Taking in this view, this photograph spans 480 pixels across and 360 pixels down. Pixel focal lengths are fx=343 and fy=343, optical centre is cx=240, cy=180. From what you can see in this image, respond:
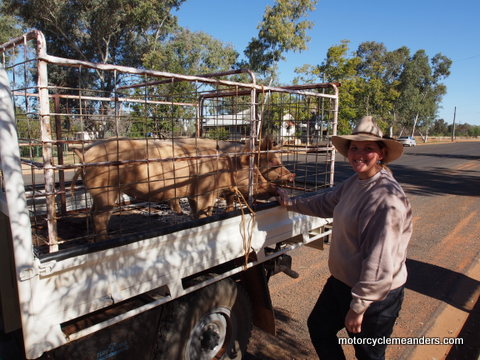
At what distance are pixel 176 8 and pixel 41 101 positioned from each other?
81.4 feet

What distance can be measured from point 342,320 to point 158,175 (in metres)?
2.33

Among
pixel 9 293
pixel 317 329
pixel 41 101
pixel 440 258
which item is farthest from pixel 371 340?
pixel 440 258

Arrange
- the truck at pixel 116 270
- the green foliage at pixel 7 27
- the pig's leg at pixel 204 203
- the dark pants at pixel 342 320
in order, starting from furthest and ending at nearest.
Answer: the green foliage at pixel 7 27 < the pig's leg at pixel 204 203 < the dark pants at pixel 342 320 < the truck at pixel 116 270

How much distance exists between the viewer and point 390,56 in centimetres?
4738

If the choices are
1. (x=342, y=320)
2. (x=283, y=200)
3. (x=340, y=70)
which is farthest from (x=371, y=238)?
(x=340, y=70)

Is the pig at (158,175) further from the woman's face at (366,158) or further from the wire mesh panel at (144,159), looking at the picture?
the woman's face at (366,158)

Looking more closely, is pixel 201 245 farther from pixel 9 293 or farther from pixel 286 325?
pixel 286 325

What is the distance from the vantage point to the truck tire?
92.3 inches

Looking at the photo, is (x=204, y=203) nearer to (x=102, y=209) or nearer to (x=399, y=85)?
(x=102, y=209)

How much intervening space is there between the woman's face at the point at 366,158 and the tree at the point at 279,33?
25141 millimetres

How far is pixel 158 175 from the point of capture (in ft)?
12.3

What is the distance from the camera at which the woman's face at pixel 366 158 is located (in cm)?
230

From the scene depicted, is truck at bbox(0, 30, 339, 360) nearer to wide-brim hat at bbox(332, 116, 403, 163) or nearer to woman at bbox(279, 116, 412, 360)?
woman at bbox(279, 116, 412, 360)

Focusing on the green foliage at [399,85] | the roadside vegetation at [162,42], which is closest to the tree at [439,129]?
the green foliage at [399,85]
